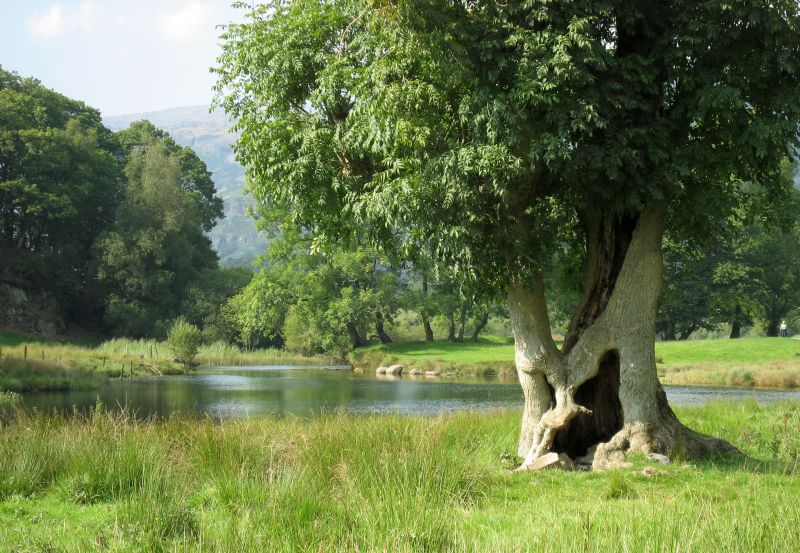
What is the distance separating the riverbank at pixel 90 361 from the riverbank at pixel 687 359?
9.83 meters

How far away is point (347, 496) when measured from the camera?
646cm

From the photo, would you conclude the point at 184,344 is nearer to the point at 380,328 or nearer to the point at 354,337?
the point at 354,337

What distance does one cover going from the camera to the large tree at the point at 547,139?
9.89 meters

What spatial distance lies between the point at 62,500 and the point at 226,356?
48.4 metres

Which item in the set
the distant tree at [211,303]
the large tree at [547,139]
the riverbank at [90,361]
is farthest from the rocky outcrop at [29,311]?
the large tree at [547,139]

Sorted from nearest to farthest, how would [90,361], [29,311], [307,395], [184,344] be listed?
[307,395]
[90,361]
[184,344]
[29,311]

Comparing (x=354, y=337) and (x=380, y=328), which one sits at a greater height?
(x=380, y=328)

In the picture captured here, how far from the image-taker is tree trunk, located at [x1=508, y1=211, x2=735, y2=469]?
11227 millimetres

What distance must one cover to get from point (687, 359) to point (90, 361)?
31683mm

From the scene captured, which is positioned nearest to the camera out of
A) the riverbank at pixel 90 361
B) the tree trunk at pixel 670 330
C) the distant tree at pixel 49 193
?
the riverbank at pixel 90 361

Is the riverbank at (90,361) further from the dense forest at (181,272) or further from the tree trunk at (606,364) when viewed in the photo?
the tree trunk at (606,364)

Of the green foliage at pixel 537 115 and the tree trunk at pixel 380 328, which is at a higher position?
the green foliage at pixel 537 115

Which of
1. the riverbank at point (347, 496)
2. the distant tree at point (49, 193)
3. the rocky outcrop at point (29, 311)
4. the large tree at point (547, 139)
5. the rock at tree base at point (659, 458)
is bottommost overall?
the rock at tree base at point (659, 458)

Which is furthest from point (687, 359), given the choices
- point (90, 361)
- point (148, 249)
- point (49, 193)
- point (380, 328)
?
point (49, 193)
